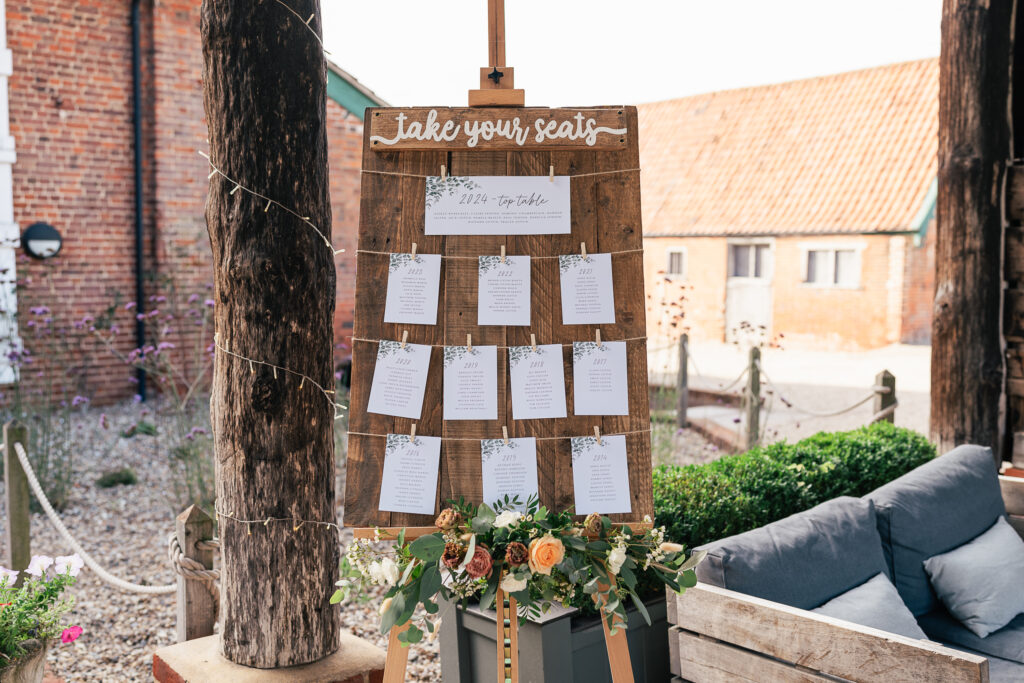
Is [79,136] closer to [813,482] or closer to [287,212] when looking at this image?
[287,212]

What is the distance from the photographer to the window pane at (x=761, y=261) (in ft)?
53.9

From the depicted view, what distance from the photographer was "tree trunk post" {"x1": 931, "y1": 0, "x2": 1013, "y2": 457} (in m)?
4.66

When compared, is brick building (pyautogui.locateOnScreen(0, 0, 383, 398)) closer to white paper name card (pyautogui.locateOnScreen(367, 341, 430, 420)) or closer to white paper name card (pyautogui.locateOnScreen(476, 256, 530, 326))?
white paper name card (pyautogui.locateOnScreen(367, 341, 430, 420))

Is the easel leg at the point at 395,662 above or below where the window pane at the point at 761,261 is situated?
below

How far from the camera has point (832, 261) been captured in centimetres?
1537

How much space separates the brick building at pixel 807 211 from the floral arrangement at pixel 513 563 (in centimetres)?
1141

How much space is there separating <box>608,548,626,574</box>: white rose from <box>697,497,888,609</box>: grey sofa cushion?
552 mm

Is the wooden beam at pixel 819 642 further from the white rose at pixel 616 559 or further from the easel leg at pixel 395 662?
the easel leg at pixel 395 662

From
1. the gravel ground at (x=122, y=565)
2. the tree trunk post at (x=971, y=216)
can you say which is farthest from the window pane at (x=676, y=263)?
the tree trunk post at (x=971, y=216)

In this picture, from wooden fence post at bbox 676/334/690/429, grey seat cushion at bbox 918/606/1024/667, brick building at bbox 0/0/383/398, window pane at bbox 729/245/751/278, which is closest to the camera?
grey seat cushion at bbox 918/606/1024/667

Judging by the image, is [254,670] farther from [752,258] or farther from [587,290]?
[752,258]

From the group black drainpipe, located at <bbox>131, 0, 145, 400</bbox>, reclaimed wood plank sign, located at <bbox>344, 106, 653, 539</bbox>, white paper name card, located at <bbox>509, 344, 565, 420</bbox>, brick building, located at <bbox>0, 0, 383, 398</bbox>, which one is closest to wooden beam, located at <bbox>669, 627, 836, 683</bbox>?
reclaimed wood plank sign, located at <bbox>344, 106, 653, 539</bbox>

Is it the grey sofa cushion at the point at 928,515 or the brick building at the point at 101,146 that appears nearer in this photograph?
the grey sofa cushion at the point at 928,515

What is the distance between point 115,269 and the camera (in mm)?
8875
